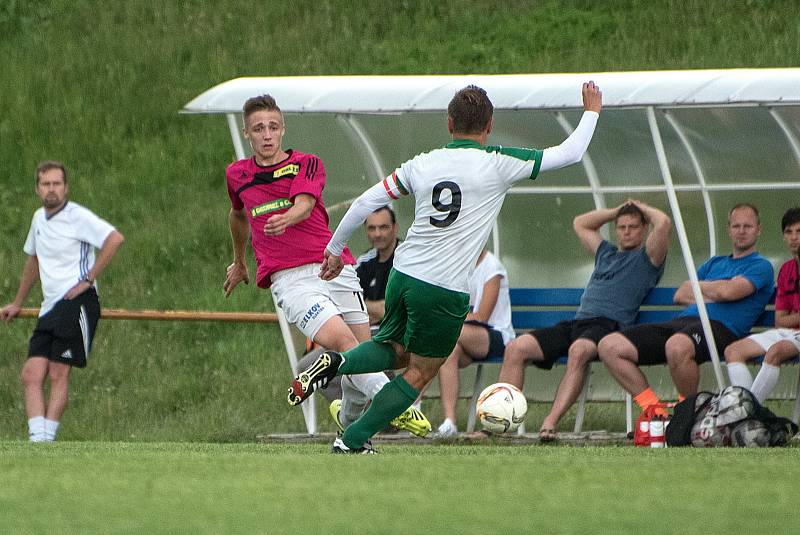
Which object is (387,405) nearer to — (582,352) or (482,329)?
(582,352)

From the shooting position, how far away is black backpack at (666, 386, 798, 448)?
9.17m

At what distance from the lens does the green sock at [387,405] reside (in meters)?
7.41

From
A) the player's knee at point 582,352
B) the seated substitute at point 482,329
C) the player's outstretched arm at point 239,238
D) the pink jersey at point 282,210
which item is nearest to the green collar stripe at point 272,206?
the pink jersey at point 282,210

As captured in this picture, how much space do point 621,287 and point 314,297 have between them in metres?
3.39

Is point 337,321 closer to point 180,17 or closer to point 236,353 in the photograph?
point 236,353

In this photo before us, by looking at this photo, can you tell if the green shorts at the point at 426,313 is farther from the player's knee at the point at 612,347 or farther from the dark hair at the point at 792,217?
the dark hair at the point at 792,217

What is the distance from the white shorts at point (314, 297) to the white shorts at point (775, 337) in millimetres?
2776

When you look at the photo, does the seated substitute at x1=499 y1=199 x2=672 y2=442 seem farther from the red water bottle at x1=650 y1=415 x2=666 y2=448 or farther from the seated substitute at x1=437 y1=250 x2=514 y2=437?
the red water bottle at x1=650 y1=415 x2=666 y2=448

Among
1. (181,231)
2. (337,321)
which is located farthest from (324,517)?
(181,231)

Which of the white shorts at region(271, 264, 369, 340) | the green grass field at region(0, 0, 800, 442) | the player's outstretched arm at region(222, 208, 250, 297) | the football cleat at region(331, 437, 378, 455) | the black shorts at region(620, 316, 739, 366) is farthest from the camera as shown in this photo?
the green grass field at region(0, 0, 800, 442)

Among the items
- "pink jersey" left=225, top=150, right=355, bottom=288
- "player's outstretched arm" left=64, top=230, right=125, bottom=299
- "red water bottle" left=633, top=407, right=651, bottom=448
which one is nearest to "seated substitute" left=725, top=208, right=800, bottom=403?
"red water bottle" left=633, top=407, right=651, bottom=448

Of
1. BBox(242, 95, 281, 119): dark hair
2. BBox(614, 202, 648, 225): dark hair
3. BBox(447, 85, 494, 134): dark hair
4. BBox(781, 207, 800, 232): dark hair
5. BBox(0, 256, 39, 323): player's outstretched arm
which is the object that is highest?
BBox(242, 95, 281, 119): dark hair

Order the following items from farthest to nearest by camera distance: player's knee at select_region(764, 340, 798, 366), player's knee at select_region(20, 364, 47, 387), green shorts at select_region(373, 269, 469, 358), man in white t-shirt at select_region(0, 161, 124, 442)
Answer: man in white t-shirt at select_region(0, 161, 124, 442), player's knee at select_region(20, 364, 47, 387), player's knee at select_region(764, 340, 798, 366), green shorts at select_region(373, 269, 469, 358)

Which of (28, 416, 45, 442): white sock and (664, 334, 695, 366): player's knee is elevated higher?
(664, 334, 695, 366): player's knee
